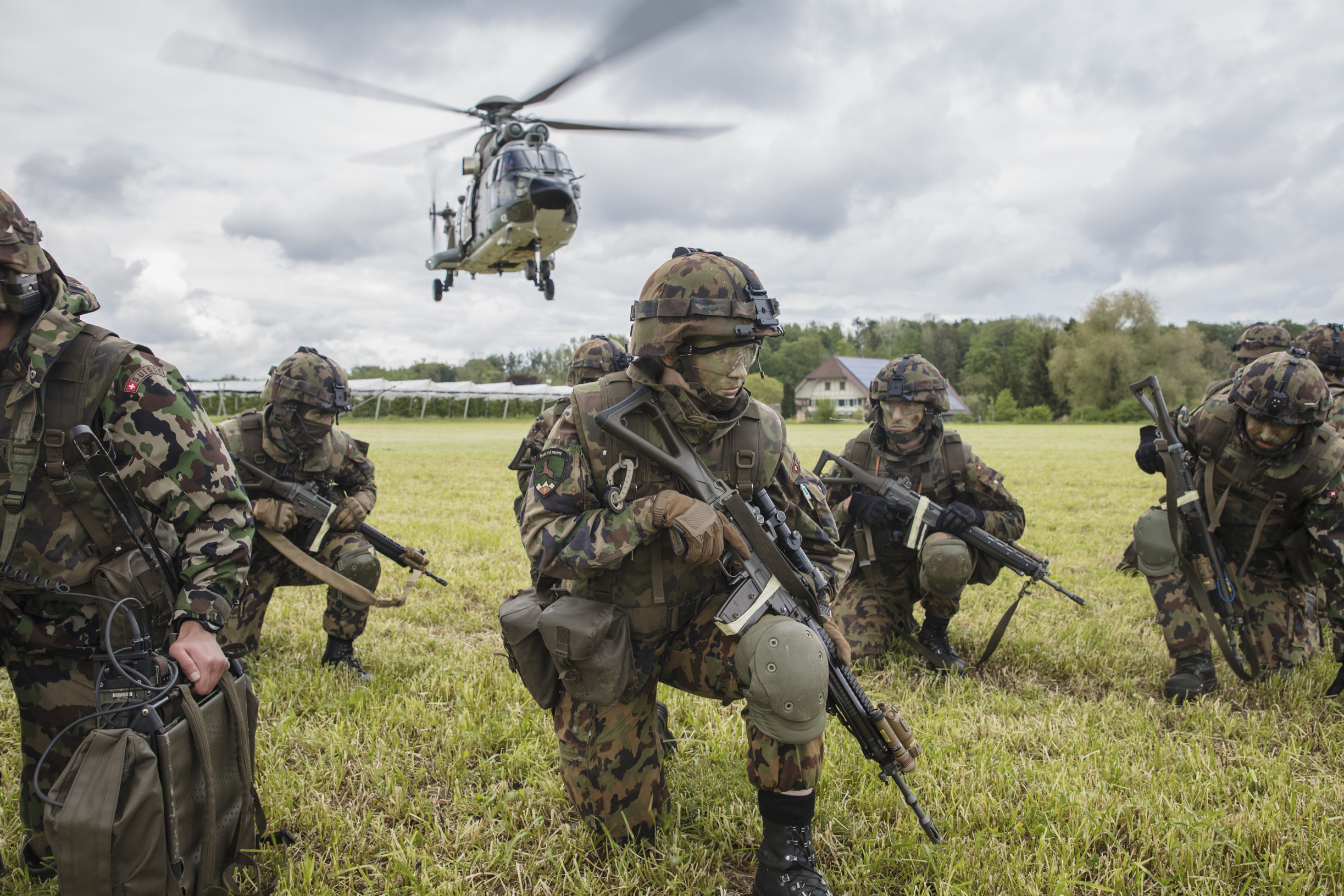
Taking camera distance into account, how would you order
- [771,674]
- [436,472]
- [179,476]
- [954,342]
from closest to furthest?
[179,476]
[771,674]
[436,472]
[954,342]

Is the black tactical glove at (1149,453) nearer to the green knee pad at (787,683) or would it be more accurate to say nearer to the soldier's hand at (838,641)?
the soldier's hand at (838,641)

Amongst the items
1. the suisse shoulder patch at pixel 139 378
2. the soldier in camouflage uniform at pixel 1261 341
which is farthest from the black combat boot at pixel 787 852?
the soldier in camouflage uniform at pixel 1261 341

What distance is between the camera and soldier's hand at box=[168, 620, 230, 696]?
2.47 m

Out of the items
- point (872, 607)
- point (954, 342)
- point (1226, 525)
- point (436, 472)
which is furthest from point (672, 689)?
point (954, 342)

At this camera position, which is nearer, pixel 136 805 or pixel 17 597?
pixel 136 805

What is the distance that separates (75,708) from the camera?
2.69m

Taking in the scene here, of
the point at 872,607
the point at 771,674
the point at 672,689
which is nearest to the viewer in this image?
the point at 771,674

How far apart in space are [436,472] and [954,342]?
96.0 metres

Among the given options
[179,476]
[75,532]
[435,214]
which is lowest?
[75,532]

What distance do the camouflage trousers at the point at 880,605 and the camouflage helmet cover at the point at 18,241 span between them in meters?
4.45

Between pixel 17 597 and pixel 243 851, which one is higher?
pixel 17 597

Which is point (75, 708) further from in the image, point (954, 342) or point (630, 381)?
point (954, 342)

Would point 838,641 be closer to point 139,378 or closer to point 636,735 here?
point 636,735

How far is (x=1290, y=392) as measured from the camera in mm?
4281
